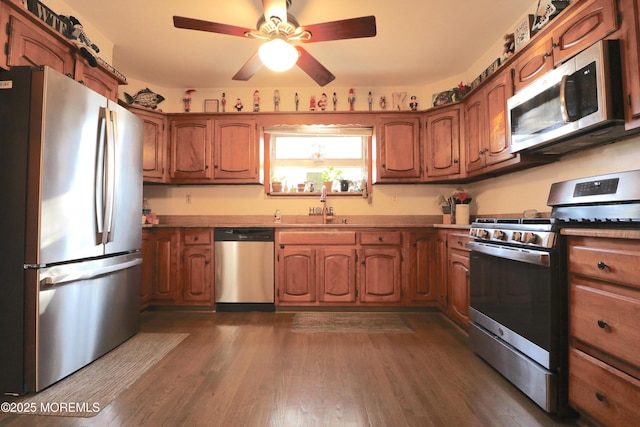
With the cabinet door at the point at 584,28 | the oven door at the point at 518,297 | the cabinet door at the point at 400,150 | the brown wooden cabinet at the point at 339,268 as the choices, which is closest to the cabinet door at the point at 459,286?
the oven door at the point at 518,297

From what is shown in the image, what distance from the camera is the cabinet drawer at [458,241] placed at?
2605 millimetres

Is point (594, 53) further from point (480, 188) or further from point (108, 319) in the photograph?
point (108, 319)

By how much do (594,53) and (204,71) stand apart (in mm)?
3398

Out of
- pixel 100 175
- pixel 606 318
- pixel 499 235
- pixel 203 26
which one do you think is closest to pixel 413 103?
pixel 499 235

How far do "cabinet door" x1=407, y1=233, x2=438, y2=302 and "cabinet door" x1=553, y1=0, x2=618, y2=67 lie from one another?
6.19ft

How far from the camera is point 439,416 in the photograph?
1.51 meters

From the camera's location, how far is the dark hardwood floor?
1493 millimetres

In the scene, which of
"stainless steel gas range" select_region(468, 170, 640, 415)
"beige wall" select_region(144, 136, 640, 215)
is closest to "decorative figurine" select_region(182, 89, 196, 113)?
"beige wall" select_region(144, 136, 640, 215)

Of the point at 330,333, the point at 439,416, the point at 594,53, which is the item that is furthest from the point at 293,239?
the point at 594,53

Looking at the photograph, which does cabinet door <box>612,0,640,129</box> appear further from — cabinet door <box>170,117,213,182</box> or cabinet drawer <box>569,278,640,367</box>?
cabinet door <box>170,117,213,182</box>

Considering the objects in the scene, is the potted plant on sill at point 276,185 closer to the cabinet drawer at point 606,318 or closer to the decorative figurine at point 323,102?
the decorative figurine at point 323,102

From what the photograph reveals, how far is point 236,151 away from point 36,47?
1.92 m

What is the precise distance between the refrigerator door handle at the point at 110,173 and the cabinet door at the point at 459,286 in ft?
9.11

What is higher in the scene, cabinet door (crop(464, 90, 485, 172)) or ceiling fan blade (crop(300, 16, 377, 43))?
ceiling fan blade (crop(300, 16, 377, 43))
